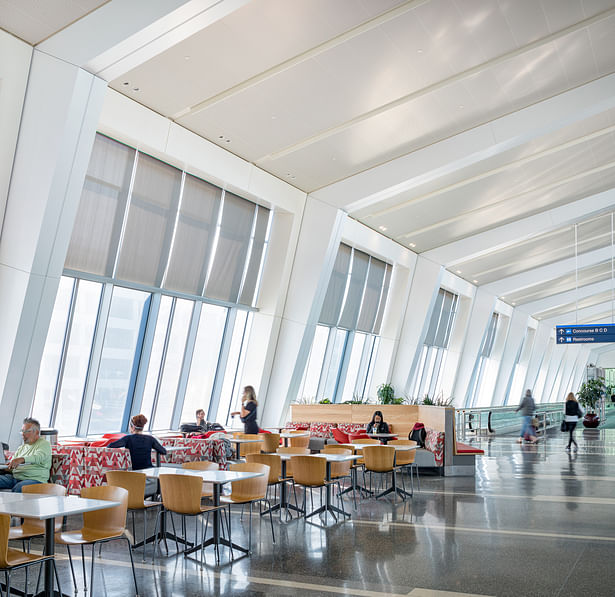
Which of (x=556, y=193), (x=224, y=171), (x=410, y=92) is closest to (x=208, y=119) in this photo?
(x=224, y=171)

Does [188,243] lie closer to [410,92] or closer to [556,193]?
[410,92]

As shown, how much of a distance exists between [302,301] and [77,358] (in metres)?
5.53

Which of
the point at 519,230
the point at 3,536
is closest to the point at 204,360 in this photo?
the point at 3,536

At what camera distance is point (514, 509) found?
838cm

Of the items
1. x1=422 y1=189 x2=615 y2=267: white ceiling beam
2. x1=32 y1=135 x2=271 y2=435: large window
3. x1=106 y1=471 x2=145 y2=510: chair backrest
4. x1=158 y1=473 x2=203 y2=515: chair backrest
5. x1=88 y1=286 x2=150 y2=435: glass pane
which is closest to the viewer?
x1=158 y1=473 x2=203 y2=515: chair backrest

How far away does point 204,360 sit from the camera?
Answer: 13844mm

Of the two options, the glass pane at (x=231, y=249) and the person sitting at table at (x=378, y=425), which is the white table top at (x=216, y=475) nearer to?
the person sitting at table at (x=378, y=425)

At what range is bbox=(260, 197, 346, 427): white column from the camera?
47.6 ft

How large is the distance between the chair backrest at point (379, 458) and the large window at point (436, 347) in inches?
588

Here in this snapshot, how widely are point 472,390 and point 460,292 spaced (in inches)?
293

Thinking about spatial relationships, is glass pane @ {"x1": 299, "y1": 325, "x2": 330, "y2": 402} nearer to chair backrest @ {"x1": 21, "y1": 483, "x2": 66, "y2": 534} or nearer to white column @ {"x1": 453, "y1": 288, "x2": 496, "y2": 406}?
white column @ {"x1": 453, "y1": 288, "x2": 496, "y2": 406}

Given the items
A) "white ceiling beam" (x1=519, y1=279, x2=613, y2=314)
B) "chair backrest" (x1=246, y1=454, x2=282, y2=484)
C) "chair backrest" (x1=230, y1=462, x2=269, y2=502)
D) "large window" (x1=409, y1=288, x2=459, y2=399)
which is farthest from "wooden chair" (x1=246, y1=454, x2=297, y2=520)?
"white ceiling beam" (x1=519, y1=279, x2=613, y2=314)

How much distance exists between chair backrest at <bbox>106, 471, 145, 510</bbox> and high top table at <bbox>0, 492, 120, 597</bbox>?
1227mm

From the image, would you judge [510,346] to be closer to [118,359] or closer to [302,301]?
[302,301]
